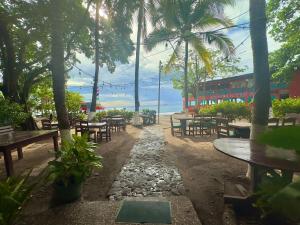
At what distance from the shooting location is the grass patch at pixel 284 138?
1221 mm

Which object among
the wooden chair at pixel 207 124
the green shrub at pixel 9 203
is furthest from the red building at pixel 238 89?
the green shrub at pixel 9 203

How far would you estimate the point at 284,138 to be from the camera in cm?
124

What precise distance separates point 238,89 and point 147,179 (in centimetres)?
2118

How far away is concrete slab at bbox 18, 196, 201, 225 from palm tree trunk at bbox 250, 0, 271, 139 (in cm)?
207

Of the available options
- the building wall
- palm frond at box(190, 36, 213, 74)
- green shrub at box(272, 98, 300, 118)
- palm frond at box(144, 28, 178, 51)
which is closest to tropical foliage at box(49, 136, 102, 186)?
green shrub at box(272, 98, 300, 118)

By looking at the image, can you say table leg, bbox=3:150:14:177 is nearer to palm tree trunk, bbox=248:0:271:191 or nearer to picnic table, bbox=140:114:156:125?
palm tree trunk, bbox=248:0:271:191

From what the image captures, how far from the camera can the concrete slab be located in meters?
3.13

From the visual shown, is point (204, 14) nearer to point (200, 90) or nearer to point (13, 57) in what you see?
point (13, 57)

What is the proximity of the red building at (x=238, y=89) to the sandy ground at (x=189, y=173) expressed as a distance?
1320 centimetres

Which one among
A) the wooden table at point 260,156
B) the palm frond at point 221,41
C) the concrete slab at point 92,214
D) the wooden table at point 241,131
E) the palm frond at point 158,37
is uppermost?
the palm frond at point 158,37

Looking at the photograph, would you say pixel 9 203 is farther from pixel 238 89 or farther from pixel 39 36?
pixel 238 89

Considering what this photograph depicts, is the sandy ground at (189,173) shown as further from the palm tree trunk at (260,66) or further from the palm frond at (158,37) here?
the palm frond at (158,37)

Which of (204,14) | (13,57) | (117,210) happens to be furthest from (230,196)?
(204,14)

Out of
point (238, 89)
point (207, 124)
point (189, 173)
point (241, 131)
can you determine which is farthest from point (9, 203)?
point (238, 89)
